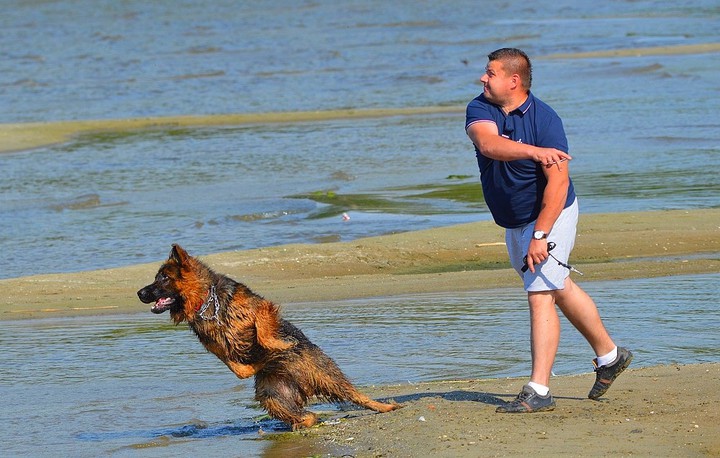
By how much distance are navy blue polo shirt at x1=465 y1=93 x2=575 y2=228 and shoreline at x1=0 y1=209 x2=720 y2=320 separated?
3.97 metres

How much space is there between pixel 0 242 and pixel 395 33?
31.8m

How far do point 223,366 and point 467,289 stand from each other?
2657 mm

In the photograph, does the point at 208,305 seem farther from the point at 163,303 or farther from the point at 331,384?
the point at 331,384

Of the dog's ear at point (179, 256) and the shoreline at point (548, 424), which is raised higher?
the dog's ear at point (179, 256)

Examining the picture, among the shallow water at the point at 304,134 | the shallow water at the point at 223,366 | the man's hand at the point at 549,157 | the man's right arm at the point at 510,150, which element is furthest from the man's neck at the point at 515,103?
the shallow water at the point at 304,134

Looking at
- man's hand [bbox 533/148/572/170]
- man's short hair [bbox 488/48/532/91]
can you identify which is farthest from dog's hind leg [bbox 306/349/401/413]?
man's short hair [bbox 488/48/532/91]

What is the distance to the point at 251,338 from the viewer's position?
624 cm

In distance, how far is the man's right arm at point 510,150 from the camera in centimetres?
574

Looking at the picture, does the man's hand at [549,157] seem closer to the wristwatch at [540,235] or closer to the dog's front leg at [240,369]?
the wristwatch at [540,235]

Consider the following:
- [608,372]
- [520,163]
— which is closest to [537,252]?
[520,163]

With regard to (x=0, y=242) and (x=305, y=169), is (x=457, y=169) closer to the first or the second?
(x=305, y=169)

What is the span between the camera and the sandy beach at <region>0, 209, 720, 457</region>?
18.6ft

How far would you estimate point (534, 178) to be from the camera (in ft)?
19.4

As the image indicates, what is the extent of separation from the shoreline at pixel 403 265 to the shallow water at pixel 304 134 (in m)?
1.12
